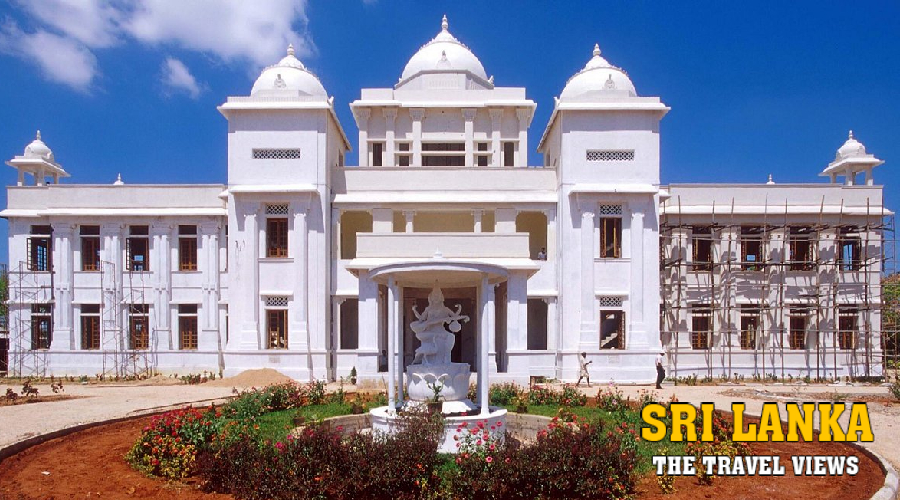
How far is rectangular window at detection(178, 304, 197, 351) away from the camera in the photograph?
2459cm

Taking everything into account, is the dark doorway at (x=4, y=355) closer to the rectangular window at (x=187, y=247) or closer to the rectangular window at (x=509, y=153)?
the rectangular window at (x=187, y=247)

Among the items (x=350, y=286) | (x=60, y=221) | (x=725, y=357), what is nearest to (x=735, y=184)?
(x=725, y=357)

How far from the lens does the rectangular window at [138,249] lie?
24688 millimetres

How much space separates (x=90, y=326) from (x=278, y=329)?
771 cm

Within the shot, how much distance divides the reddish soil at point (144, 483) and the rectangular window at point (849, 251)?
1667 cm

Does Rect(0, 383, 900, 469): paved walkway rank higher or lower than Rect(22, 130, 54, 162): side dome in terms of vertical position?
lower

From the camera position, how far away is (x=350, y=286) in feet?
74.3

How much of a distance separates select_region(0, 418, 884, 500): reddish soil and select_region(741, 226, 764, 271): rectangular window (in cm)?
1542

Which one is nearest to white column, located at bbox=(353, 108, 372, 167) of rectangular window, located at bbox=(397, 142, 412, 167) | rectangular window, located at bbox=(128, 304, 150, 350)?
rectangular window, located at bbox=(397, 142, 412, 167)

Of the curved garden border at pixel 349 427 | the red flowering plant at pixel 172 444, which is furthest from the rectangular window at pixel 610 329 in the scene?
the red flowering plant at pixel 172 444

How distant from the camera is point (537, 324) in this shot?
1007 inches

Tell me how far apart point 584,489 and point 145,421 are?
29.8 feet

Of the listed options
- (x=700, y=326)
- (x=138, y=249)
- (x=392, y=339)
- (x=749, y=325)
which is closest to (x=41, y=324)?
(x=138, y=249)

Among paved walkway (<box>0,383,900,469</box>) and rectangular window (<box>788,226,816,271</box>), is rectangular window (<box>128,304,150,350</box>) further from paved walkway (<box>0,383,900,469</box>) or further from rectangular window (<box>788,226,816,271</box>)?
rectangular window (<box>788,226,816,271</box>)
